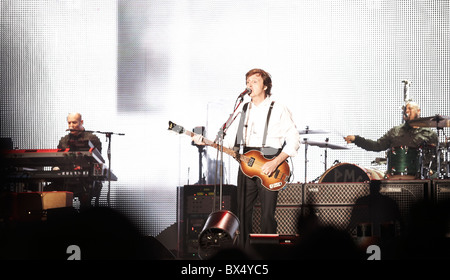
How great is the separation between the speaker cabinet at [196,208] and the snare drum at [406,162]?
1860 mm

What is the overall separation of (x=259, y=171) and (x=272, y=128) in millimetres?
372

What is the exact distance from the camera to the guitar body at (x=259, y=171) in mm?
4184

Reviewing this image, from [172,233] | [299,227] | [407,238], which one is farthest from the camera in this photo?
[172,233]

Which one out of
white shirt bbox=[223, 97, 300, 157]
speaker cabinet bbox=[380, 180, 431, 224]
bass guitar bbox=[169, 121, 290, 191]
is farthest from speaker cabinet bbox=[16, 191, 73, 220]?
speaker cabinet bbox=[380, 180, 431, 224]

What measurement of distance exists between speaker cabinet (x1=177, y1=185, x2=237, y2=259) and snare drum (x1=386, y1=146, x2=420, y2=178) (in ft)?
6.10

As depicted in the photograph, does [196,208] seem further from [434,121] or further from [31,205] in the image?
[434,121]

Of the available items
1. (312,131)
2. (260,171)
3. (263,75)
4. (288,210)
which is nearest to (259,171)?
(260,171)

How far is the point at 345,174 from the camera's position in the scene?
570cm

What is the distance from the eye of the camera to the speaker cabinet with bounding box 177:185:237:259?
4906mm

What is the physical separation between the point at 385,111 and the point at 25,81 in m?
4.12

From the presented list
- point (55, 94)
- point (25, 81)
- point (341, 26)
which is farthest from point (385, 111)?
point (25, 81)

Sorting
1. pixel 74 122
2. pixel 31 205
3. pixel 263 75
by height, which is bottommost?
pixel 31 205

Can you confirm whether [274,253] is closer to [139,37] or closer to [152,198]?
[152,198]

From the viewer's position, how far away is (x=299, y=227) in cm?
511
